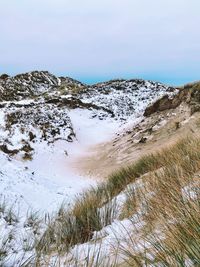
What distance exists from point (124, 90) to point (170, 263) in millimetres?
34359

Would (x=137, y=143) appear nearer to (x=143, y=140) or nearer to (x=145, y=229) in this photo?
(x=143, y=140)

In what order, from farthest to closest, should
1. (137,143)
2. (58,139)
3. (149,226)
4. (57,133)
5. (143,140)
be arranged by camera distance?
(57,133) → (58,139) → (137,143) → (143,140) → (149,226)

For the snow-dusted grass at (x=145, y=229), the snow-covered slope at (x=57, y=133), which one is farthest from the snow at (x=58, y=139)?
the snow-dusted grass at (x=145, y=229)

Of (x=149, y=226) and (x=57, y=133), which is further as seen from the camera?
(x=57, y=133)

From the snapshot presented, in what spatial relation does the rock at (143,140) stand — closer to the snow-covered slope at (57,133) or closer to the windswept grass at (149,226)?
the snow-covered slope at (57,133)

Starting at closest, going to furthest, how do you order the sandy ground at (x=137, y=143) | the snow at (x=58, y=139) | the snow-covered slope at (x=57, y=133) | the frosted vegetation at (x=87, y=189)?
1. the frosted vegetation at (x=87, y=189)
2. the snow at (x=58, y=139)
3. the snow-covered slope at (x=57, y=133)
4. the sandy ground at (x=137, y=143)

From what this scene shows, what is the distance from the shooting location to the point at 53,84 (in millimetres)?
52250

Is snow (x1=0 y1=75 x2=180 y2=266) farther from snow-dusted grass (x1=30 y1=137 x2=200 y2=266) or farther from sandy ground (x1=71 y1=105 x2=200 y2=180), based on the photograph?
sandy ground (x1=71 y1=105 x2=200 y2=180)

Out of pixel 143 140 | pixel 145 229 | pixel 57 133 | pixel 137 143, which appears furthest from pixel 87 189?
pixel 57 133

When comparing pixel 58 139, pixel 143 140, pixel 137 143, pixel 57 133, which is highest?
pixel 143 140

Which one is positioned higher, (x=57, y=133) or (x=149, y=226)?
(x=149, y=226)

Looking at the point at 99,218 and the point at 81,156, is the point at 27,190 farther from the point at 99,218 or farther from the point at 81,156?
the point at 81,156

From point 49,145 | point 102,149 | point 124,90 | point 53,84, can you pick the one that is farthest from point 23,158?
point 53,84

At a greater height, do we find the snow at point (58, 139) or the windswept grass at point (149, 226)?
the windswept grass at point (149, 226)
